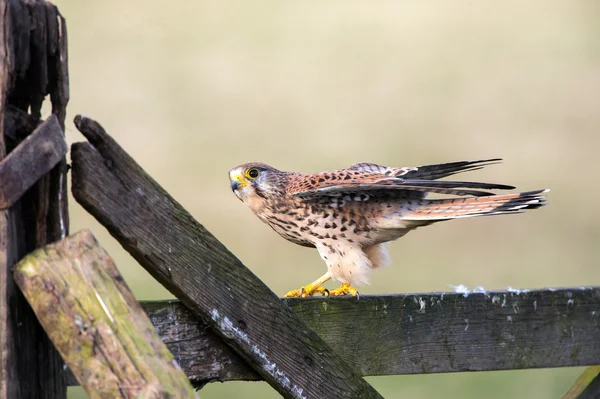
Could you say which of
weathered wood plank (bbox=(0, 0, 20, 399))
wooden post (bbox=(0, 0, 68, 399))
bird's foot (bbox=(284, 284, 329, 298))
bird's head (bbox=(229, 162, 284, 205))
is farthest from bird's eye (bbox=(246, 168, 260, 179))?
weathered wood plank (bbox=(0, 0, 20, 399))

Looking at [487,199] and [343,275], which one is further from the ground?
[487,199]

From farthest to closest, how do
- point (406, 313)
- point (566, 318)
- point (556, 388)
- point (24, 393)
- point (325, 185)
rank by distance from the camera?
point (556, 388) < point (325, 185) < point (566, 318) < point (406, 313) < point (24, 393)

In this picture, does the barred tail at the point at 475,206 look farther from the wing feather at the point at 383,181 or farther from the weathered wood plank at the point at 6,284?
the weathered wood plank at the point at 6,284

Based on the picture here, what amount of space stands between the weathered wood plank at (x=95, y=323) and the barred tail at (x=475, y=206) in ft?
6.39

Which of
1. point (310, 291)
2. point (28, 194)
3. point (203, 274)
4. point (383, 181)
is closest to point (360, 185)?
point (383, 181)

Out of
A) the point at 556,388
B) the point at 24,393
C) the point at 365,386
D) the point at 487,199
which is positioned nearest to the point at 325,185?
the point at 487,199

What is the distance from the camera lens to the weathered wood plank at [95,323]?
177 centimetres

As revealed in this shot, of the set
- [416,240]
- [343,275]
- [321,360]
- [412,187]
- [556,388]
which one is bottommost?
[556,388]

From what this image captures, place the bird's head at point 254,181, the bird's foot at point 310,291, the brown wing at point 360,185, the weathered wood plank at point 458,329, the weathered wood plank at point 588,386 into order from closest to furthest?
the weathered wood plank at point 458,329 → the weathered wood plank at point 588,386 → the brown wing at point 360,185 → the bird's foot at point 310,291 → the bird's head at point 254,181

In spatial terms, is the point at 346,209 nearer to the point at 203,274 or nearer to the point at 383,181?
the point at 383,181

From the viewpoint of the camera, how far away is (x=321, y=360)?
2361 mm

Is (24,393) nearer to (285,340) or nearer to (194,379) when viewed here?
(194,379)

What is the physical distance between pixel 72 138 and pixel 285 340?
25.4 ft

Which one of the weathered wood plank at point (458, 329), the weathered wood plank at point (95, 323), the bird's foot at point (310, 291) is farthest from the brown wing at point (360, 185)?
the weathered wood plank at point (95, 323)
